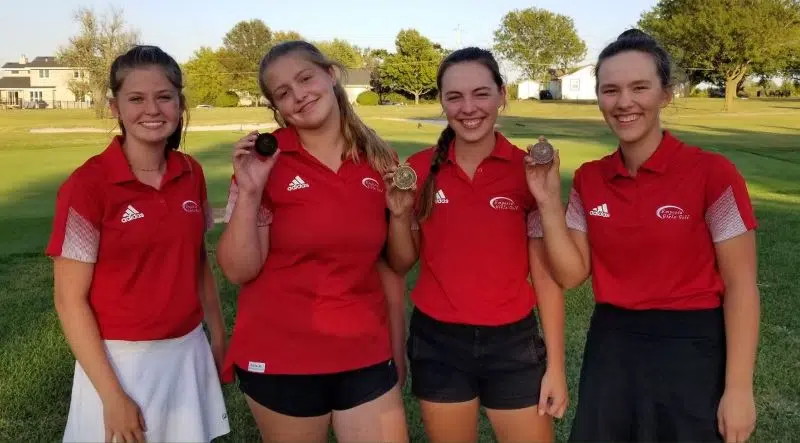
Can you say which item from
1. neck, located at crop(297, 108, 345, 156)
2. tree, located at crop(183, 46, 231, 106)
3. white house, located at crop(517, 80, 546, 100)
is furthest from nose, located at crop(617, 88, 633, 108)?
white house, located at crop(517, 80, 546, 100)

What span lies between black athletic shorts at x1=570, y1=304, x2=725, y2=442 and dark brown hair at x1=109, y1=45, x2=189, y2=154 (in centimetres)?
192

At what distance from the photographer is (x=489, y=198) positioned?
2912 mm

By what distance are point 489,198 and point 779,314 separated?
4415 mm

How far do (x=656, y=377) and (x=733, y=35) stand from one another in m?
56.5

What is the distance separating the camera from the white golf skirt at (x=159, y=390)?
8.74 ft

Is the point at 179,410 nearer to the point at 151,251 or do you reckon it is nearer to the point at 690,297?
the point at 151,251

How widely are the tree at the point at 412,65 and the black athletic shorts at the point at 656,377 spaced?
7493 cm

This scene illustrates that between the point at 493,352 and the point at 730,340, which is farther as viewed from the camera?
the point at 493,352

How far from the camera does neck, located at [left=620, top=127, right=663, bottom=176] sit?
2811mm

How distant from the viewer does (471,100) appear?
2.94m

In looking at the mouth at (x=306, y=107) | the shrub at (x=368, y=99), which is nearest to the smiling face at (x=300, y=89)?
the mouth at (x=306, y=107)

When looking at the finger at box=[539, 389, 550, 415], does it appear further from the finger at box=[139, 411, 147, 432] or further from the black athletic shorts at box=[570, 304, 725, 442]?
the finger at box=[139, 411, 147, 432]

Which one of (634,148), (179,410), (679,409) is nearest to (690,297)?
(679,409)

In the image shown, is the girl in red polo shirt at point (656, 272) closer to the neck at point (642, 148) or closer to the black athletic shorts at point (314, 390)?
the neck at point (642, 148)
